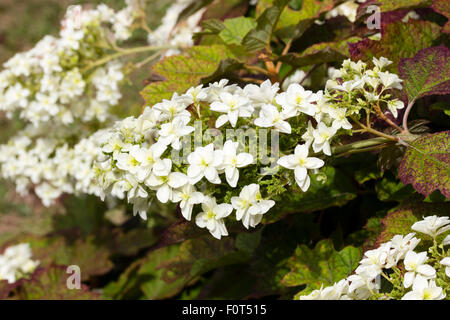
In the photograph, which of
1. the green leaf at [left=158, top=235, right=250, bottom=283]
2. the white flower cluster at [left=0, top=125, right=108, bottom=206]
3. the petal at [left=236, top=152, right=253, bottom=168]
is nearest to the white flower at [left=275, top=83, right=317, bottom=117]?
the petal at [left=236, top=152, right=253, bottom=168]

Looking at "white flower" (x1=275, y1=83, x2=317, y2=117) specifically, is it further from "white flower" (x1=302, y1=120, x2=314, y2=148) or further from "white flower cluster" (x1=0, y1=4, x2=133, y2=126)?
"white flower cluster" (x1=0, y1=4, x2=133, y2=126)

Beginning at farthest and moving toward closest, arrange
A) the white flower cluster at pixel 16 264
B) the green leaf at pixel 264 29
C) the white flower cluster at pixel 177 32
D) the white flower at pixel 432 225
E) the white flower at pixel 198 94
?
the white flower cluster at pixel 177 32 < the white flower cluster at pixel 16 264 < the green leaf at pixel 264 29 < the white flower at pixel 198 94 < the white flower at pixel 432 225

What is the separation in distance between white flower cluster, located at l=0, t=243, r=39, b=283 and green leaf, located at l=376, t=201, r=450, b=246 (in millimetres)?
1210

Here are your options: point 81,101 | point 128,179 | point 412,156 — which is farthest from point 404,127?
point 81,101

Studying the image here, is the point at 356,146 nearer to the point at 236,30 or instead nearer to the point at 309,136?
the point at 309,136

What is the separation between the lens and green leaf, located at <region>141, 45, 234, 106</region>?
4.28ft

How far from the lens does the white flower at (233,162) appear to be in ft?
2.79

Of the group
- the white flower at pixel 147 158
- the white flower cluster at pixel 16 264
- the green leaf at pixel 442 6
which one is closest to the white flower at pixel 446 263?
the white flower at pixel 147 158

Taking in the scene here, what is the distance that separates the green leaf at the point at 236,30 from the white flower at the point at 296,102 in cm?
51

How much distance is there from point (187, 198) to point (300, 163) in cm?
20

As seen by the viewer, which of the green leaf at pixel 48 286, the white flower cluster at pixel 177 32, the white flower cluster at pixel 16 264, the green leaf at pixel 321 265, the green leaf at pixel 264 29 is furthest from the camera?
the white flower cluster at pixel 177 32

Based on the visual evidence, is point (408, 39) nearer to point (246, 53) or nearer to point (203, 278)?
point (246, 53)

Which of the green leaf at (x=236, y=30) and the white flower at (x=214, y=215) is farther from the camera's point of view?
the green leaf at (x=236, y=30)

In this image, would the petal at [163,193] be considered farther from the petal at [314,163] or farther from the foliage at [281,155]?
the petal at [314,163]
